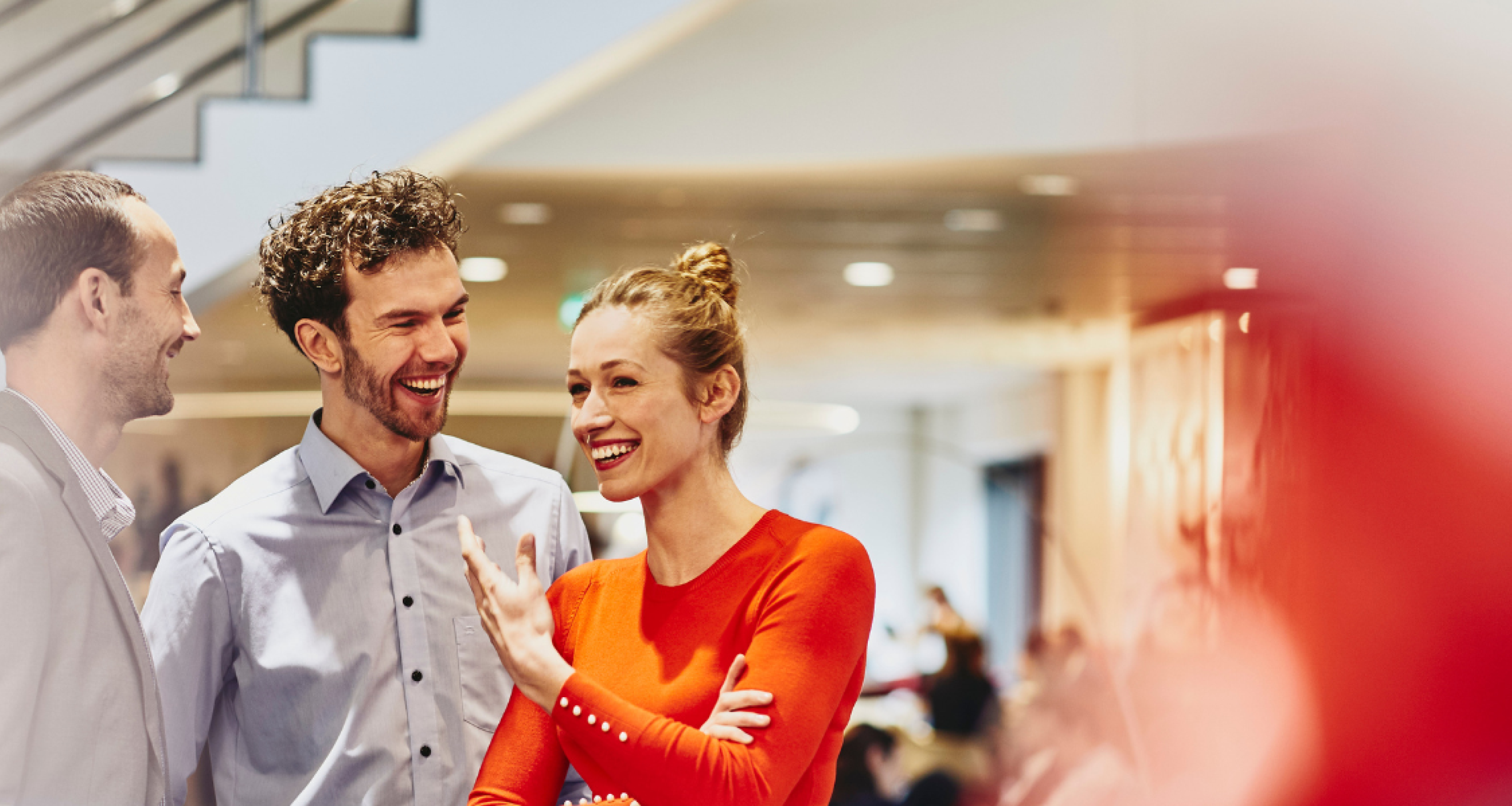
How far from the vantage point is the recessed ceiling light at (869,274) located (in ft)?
20.9

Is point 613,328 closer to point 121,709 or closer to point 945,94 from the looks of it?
point 121,709

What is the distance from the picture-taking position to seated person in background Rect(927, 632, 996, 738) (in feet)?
19.8

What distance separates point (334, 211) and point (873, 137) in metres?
3.14

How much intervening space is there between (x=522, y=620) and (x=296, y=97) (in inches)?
99.4

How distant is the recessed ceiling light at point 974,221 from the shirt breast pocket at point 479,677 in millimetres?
4177

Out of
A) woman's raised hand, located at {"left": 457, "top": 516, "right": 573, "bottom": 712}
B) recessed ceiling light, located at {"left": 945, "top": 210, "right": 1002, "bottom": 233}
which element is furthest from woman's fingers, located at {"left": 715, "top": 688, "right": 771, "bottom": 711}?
recessed ceiling light, located at {"left": 945, "top": 210, "right": 1002, "bottom": 233}

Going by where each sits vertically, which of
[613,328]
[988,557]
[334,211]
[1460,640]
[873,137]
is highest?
[873,137]

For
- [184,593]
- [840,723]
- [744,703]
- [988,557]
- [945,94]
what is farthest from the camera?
[988,557]

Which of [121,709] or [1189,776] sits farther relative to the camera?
[1189,776]

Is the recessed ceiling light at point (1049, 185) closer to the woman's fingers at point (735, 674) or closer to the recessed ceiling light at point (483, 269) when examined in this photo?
the recessed ceiling light at point (483, 269)

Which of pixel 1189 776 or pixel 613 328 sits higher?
pixel 613 328

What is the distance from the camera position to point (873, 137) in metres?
4.30

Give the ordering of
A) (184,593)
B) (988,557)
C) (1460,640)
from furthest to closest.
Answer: (988,557)
(1460,640)
(184,593)

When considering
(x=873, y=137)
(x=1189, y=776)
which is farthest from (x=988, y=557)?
(x=873, y=137)
